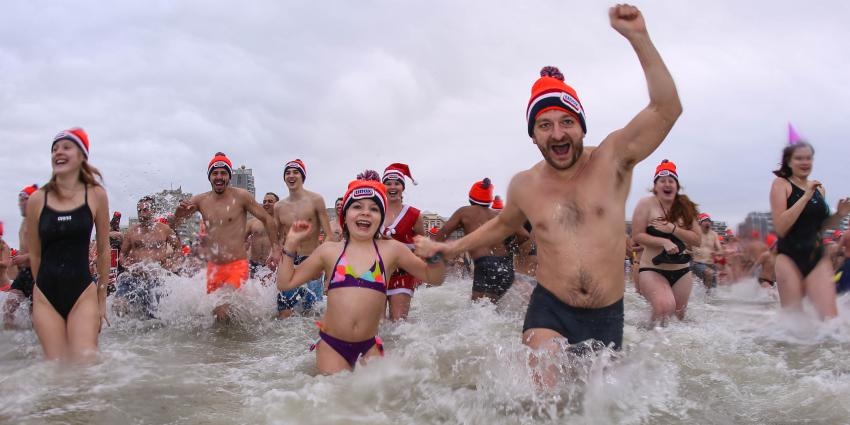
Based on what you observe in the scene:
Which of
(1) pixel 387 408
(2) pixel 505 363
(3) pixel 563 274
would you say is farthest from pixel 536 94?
(1) pixel 387 408

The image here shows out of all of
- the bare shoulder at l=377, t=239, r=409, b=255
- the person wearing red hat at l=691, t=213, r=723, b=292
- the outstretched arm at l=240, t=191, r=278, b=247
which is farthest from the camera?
the person wearing red hat at l=691, t=213, r=723, b=292

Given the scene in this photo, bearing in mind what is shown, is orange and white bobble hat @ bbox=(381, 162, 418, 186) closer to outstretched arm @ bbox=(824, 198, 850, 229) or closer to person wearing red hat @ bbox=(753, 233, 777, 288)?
outstretched arm @ bbox=(824, 198, 850, 229)

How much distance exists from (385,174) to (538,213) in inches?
168

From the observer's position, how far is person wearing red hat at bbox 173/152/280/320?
24.8 feet

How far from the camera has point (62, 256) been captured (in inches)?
176

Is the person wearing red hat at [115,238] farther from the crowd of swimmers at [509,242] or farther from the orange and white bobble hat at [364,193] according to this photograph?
the orange and white bobble hat at [364,193]

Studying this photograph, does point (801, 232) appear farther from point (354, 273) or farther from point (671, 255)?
point (354, 273)

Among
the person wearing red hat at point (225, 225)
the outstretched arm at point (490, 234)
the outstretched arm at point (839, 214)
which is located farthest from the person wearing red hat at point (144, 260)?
the outstretched arm at point (839, 214)

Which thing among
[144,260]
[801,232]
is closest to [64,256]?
[144,260]

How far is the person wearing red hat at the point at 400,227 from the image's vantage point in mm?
6762

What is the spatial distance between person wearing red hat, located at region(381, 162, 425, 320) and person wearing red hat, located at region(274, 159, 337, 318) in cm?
117

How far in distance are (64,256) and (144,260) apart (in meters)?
4.61

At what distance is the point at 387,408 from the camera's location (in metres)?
3.62

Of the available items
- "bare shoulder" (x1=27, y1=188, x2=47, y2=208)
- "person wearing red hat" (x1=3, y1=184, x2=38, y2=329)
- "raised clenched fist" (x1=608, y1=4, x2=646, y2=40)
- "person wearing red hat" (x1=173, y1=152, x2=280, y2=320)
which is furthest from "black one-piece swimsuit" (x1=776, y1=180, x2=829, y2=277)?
"person wearing red hat" (x1=3, y1=184, x2=38, y2=329)
